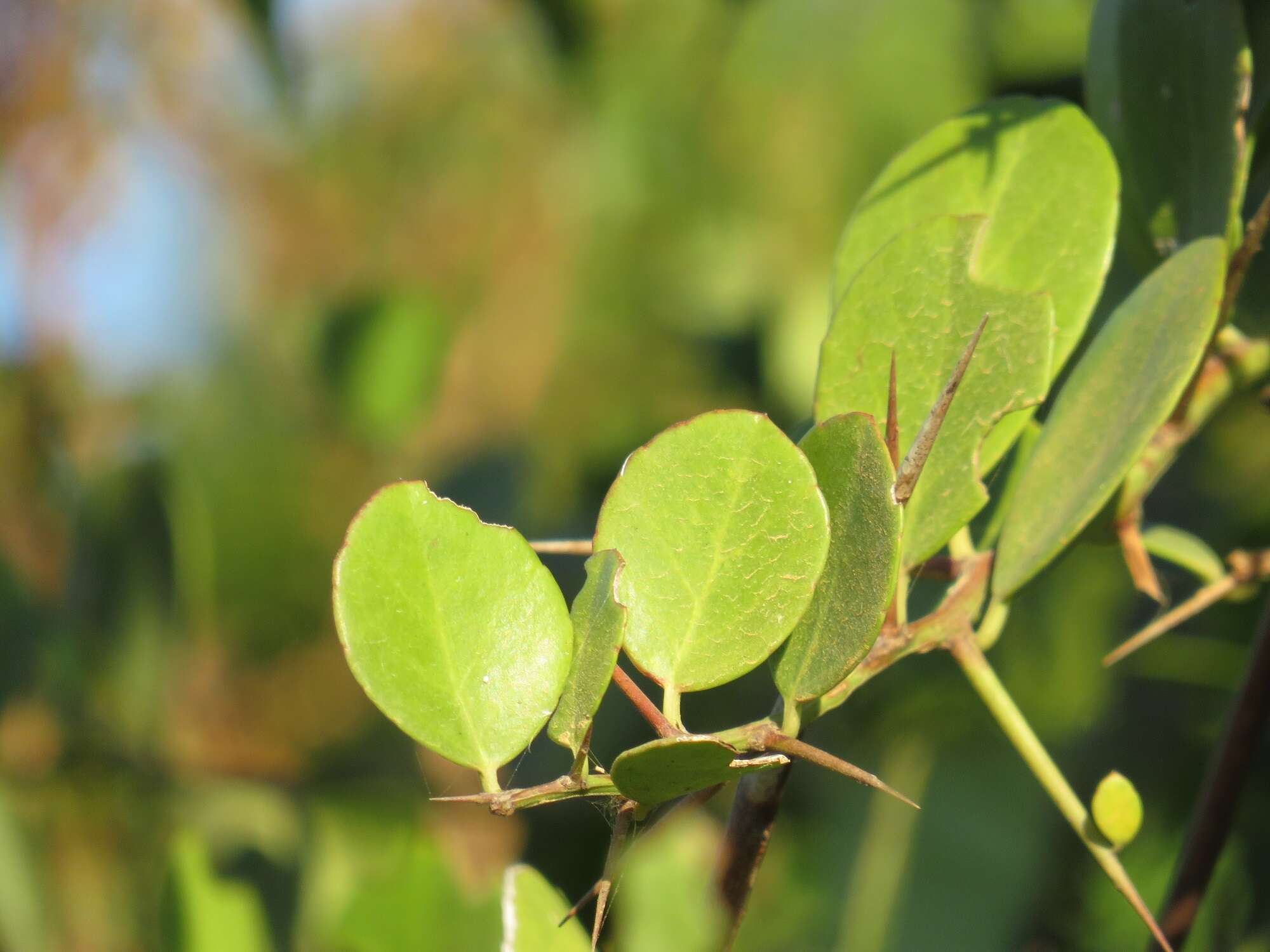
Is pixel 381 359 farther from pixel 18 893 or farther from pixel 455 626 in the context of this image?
pixel 455 626

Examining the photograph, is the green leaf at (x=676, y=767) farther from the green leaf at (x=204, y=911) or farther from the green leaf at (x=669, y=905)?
the green leaf at (x=204, y=911)

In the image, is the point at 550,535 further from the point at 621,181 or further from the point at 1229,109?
the point at 621,181

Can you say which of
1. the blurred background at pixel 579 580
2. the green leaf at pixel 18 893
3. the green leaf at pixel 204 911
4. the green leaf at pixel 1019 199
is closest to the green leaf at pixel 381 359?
the blurred background at pixel 579 580

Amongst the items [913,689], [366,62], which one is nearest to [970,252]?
[913,689]

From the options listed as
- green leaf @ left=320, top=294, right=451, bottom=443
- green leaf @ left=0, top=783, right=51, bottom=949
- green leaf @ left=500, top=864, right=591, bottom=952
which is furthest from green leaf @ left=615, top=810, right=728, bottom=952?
green leaf @ left=320, top=294, right=451, bottom=443

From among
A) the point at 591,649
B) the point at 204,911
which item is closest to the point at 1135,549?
the point at 591,649

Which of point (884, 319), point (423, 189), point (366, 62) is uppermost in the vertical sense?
point (884, 319)
